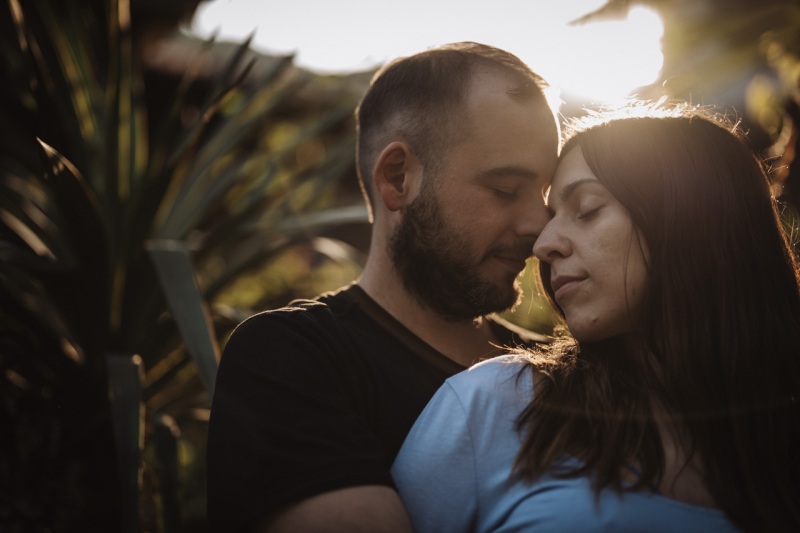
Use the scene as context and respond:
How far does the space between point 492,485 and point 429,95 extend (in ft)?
4.09

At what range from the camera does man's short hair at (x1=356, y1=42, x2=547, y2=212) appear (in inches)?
78.5

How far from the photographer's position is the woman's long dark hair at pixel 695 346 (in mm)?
1192

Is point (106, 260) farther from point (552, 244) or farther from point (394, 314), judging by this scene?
point (552, 244)

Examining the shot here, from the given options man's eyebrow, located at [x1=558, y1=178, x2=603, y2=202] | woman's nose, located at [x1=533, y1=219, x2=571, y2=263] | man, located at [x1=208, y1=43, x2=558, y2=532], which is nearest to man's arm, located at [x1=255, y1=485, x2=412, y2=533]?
man, located at [x1=208, y1=43, x2=558, y2=532]

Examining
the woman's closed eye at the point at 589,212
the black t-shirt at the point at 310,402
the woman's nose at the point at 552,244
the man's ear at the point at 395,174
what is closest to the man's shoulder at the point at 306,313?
the black t-shirt at the point at 310,402

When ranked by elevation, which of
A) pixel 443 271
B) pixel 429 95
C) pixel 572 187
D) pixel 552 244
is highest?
pixel 429 95

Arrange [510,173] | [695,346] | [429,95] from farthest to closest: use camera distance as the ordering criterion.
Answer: [429,95]
[510,173]
[695,346]

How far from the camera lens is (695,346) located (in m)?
1.30

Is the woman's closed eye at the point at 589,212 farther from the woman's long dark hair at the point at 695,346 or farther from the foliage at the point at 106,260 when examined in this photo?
the foliage at the point at 106,260

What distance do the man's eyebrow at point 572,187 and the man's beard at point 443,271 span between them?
1.58ft

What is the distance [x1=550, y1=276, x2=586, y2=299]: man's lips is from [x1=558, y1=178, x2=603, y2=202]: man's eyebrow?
6.9 inches

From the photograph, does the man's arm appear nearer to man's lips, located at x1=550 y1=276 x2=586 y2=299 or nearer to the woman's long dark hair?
the woman's long dark hair

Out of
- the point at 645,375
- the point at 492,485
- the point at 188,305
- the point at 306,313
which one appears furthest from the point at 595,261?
the point at 188,305

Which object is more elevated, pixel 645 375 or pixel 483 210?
pixel 483 210
